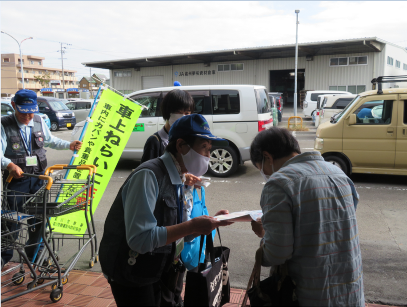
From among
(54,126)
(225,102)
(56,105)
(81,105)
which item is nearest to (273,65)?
(81,105)

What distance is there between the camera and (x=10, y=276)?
3656 millimetres

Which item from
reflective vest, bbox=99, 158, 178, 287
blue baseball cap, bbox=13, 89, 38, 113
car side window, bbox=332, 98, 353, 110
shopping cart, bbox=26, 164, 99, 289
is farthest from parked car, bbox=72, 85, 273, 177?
car side window, bbox=332, 98, 353, 110

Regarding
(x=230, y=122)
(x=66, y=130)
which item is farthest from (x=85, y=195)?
(x=66, y=130)

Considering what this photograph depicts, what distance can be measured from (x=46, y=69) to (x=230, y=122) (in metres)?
91.0

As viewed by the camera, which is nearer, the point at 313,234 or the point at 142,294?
Result: the point at 313,234

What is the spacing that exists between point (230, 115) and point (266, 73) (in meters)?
24.1

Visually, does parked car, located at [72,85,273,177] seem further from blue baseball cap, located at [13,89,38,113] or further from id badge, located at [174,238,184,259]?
id badge, located at [174,238,184,259]

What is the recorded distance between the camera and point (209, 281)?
1.70 metres

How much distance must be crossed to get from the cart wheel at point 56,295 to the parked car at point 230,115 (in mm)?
5318

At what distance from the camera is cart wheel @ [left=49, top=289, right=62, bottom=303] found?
3.14 metres

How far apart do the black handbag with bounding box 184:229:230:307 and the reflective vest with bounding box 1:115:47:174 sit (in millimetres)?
2697

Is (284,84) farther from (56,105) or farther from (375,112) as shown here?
(375,112)

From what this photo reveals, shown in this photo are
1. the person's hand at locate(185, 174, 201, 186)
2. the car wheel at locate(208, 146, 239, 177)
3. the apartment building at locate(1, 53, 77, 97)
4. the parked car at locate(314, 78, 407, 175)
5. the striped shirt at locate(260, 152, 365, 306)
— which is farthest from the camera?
the apartment building at locate(1, 53, 77, 97)

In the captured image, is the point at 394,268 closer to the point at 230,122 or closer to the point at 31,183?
the point at 31,183
